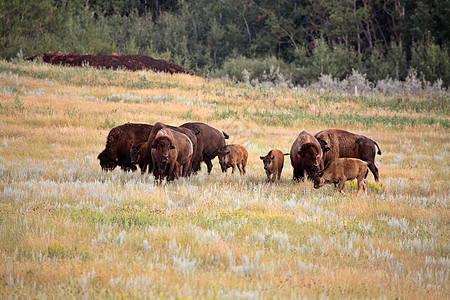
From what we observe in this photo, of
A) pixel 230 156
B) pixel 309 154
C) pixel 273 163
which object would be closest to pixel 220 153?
pixel 230 156

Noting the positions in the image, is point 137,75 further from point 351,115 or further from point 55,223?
point 55,223

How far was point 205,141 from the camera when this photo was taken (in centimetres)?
1365

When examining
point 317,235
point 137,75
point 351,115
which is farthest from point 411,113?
point 317,235

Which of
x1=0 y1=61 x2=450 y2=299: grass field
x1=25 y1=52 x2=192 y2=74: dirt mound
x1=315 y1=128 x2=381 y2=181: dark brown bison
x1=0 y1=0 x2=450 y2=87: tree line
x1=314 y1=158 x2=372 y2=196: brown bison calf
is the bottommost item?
x1=0 y1=61 x2=450 y2=299: grass field

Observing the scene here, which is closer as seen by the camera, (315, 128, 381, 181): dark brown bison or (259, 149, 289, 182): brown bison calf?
(315, 128, 381, 181): dark brown bison

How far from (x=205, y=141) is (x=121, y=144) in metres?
2.24

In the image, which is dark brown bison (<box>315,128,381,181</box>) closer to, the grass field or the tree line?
the grass field

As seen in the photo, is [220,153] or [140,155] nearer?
[140,155]

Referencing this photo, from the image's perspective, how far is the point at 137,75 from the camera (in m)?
33.8

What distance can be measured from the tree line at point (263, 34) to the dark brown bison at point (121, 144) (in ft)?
104

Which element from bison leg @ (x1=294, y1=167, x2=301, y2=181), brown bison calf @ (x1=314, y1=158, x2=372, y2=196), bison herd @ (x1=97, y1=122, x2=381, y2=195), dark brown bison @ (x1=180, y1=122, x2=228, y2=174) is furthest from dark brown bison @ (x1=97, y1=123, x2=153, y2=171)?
brown bison calf @ (x1=314, y1=158, x2=372, y2=196)

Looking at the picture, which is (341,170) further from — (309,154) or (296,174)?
(296,174)

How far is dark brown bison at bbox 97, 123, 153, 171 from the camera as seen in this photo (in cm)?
1278

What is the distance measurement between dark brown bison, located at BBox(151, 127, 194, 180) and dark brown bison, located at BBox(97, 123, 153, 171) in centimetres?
167
